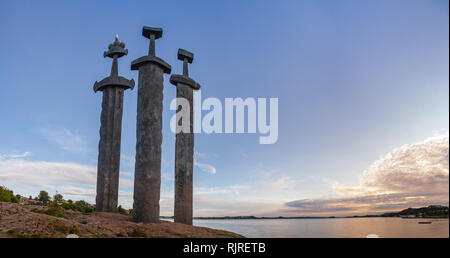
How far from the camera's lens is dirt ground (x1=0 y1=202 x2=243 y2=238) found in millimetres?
9562

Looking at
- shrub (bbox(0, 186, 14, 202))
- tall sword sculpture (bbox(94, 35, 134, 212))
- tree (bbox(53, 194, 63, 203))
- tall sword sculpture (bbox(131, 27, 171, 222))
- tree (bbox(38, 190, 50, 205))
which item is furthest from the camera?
tree (bbox(38, 190, 50, 205))

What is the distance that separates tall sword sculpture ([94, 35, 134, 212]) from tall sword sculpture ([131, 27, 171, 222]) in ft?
9.27

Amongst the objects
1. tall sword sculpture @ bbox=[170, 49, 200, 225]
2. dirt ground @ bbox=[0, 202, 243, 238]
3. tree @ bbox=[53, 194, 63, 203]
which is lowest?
dirt ground @ bbox=[0, 202, 243, 238]

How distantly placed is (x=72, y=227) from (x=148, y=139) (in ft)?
16.5

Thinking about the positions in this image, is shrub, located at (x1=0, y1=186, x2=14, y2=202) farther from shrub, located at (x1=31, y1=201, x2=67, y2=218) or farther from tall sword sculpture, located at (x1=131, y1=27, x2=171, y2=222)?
tall sword sculpture, located at (x1=131, y1=27, x2=171, y2=222)

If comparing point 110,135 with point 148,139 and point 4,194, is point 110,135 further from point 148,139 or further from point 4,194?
point 4,194

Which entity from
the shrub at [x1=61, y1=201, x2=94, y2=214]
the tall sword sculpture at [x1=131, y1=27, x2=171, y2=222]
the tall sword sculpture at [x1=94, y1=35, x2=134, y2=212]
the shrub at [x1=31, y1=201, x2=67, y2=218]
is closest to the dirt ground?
the shrub at [x1=31, y1=201, x2=67, y2=218]

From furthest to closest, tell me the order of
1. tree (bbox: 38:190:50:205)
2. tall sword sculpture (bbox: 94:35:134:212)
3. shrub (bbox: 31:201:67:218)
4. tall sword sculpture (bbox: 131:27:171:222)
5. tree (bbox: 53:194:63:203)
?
tree (bbox: 38:190:50:205) < tree (bbox: 53:194:63:203) < tall sword sculpture (bbox: 94:35:134:212) < tall sword sculpture (bbox: 131:27:171:222) < shrub (bbox: 31:201:67:218)

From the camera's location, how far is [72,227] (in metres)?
10.5

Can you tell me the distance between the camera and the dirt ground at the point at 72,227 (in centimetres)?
956

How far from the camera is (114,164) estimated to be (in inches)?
685

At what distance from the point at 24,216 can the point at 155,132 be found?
5846 millimetres
